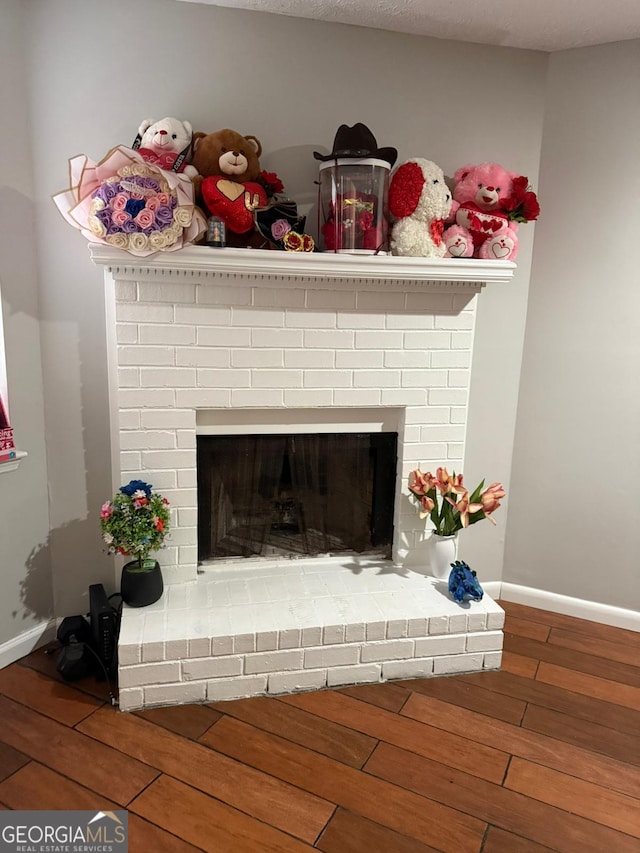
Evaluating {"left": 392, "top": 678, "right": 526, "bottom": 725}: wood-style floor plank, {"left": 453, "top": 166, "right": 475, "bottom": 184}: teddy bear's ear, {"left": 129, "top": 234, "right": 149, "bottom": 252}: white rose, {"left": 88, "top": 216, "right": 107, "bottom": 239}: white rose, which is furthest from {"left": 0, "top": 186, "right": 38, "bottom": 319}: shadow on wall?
{"left": 392, "top": 678, "right": 526, "bottom": 725}: wood-style floor plank

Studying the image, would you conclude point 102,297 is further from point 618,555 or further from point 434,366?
point 618,555

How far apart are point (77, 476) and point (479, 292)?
1663 millimetres

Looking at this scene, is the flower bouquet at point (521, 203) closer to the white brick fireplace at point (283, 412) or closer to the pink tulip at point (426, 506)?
the white brick fireplace at point (283, 412)

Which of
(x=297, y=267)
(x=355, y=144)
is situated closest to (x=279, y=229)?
(x=297, y=267)

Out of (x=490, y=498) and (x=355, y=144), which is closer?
(x=355, y=144)

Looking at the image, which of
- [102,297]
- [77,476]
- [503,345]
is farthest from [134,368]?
[503,345]

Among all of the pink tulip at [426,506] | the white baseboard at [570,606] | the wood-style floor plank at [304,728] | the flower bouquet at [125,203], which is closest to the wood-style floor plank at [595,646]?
the white baseboard at [570,606]

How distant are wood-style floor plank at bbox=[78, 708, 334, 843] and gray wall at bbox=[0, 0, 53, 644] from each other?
22.7 inches

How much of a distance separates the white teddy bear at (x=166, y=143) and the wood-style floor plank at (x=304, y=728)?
1745 mm

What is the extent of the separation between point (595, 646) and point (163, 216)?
7.31ft

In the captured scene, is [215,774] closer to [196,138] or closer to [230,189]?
[230,189]

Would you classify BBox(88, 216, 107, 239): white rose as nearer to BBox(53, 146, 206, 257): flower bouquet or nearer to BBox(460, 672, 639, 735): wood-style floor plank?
BBox(53, 146, 206, 257): flower bouquet

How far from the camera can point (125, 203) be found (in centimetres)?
182

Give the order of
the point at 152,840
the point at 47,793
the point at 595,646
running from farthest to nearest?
1. the point at 595,646
2. the point at 47,793
3. the point at 152,840
